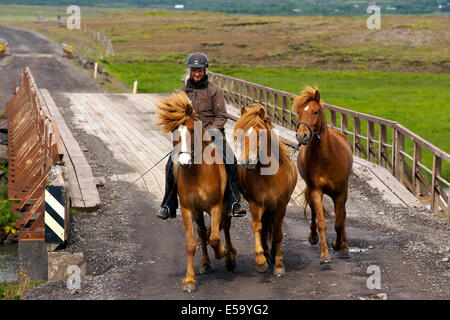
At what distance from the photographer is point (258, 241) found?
30.8ft

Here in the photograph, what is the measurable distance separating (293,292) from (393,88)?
1476 inches

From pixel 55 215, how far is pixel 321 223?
389cm

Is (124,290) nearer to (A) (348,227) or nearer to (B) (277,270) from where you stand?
(B) (277,270)

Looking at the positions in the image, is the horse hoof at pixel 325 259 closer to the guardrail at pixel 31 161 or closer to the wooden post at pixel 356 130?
the guardrail at pixel 31 161

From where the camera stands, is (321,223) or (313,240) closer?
(321,223)

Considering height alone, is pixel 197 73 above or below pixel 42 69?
above

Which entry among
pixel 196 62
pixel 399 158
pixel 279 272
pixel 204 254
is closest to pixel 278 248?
pixel 279 272

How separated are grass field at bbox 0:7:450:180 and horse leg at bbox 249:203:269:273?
13106mm

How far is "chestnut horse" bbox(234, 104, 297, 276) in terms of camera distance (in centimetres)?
922

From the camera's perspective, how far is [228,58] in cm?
7031

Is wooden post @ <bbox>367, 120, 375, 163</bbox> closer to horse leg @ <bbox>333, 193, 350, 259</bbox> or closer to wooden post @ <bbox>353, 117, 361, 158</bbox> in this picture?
wooden post @ <bbox>353, 117, 361, 158</bbox>

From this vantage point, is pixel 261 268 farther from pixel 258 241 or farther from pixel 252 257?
pixel 252 257

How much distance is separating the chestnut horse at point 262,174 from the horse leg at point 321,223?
0.69m
